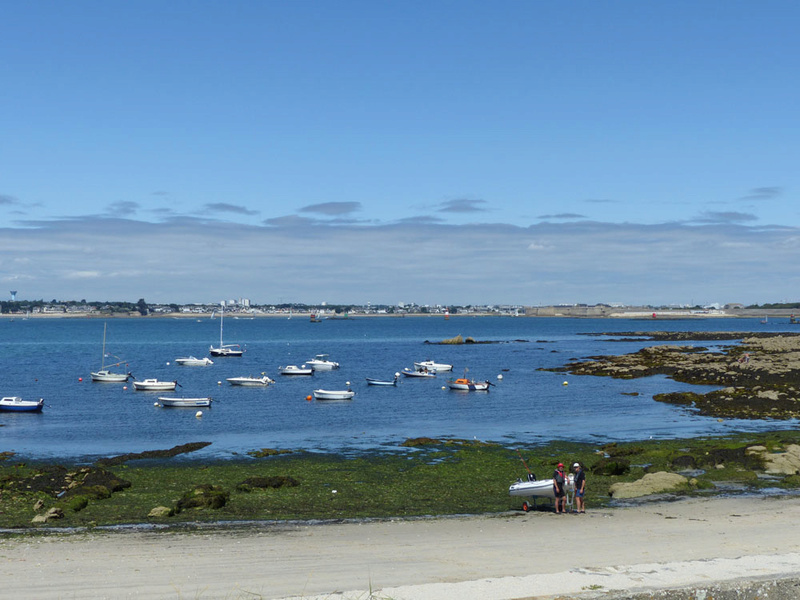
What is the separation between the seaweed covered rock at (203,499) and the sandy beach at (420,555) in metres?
3.84

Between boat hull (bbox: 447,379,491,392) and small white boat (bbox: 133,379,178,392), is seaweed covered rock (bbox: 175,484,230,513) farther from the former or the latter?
boat hull (bbox: 447,379,491,392)

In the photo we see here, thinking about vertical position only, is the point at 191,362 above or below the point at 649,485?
below

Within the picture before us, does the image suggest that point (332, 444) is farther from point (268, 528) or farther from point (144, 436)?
point (268, 528)

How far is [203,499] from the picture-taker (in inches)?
1179

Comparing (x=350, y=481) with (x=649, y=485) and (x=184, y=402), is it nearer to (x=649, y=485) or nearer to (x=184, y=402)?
(x=649, y=485)

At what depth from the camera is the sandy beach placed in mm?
14695

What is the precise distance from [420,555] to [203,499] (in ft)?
37.8

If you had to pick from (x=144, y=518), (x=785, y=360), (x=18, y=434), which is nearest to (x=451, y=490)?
(x=144, y=518)

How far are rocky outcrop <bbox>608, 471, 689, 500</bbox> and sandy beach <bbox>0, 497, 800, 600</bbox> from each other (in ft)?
8.83

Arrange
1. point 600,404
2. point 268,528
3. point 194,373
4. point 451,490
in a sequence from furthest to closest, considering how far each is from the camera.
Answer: point 194,373
point 600,404
point 451,490
point 268,528

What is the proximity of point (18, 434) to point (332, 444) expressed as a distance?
22911 millimetres

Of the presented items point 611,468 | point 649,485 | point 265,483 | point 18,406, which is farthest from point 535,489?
point 18,406

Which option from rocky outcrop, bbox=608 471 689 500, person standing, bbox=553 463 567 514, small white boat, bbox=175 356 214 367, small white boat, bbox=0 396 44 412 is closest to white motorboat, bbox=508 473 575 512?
person standing, bbox=553 463 567 514

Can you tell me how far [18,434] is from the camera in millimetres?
53688
